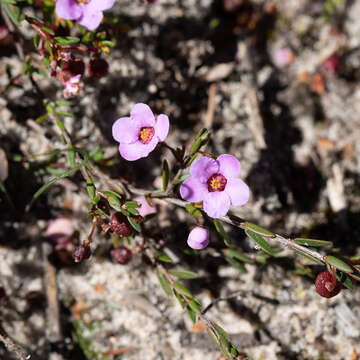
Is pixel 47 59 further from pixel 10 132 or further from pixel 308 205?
pixel 308 205

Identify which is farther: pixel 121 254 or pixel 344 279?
pixel 121 254

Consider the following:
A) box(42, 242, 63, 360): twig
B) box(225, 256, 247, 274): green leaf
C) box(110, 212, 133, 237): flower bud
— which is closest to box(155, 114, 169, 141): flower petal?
box(110, 212, 133, 237): flower bud

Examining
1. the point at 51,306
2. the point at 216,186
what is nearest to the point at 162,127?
the point at 216,186

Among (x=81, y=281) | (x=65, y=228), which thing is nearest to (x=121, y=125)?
(x=65, y=228)

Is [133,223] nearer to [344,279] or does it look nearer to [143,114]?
[143,114]

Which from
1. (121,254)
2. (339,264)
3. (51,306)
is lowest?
(51,306)
